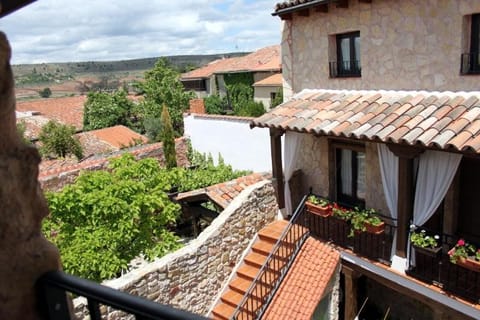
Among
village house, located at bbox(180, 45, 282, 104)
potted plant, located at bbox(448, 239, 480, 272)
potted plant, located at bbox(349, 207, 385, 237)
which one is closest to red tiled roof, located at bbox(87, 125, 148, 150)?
village house, located at bbox(180, 45, 282, 104)

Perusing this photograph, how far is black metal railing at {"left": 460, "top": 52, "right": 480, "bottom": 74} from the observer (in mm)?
6750

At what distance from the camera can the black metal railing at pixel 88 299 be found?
1412mm

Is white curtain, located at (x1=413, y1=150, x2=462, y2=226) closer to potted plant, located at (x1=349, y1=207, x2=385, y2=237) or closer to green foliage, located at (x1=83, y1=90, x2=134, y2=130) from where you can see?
potted plant, located at (x1=349, y1=207, x2=385, y2=237)

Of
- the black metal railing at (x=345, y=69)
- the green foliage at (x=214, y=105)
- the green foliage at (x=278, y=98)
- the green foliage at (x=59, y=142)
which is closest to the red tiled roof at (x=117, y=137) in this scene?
the green foliage at (x=59, y=142)

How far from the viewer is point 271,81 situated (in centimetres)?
3014

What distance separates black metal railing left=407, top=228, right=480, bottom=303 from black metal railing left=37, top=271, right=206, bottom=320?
655 centimetres

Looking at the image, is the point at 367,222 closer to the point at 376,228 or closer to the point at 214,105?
the point at 376,228

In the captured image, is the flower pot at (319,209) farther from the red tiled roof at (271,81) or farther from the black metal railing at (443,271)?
the red tiled roof at (271,81)

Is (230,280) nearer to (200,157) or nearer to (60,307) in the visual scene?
(60,307)

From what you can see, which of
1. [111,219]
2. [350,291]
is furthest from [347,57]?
[111,219]

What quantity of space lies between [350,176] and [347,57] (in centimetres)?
280

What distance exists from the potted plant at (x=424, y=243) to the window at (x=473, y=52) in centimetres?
297

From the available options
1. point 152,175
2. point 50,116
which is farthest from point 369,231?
point 50,116

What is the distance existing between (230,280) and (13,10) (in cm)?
886
